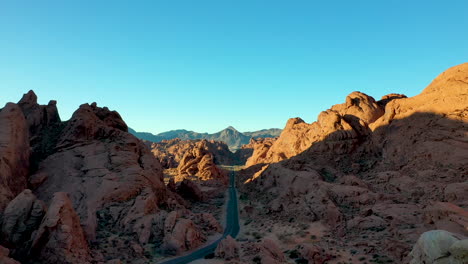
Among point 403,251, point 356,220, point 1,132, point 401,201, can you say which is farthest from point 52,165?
point 401,201

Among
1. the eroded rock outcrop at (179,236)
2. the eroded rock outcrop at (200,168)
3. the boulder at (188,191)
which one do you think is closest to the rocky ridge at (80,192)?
the eroded rock outcrop at (179,236)

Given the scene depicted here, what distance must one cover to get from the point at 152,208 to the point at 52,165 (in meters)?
20.4

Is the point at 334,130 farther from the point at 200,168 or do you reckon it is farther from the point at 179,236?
the point at 200,168

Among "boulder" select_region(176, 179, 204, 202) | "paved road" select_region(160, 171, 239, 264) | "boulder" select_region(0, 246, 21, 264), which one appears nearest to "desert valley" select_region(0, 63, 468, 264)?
"boulder" select_region(0, 246, 21, 264)

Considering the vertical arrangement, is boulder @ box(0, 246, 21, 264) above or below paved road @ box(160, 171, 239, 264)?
above

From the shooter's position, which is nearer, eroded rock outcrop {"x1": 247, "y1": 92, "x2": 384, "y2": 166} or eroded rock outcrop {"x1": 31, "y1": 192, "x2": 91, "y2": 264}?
eroded rock outcrop {"x1": 31, "y1": 192, "x2": 91, "y2": 264}

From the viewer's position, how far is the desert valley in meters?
31.0

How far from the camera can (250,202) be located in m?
74.2

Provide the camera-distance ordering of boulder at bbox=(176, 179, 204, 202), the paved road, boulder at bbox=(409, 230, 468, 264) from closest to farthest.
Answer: boulder at bbox=(409, 230, 468, 264)
the paved road
boulder at bbox=(176, 179, 204, 202)

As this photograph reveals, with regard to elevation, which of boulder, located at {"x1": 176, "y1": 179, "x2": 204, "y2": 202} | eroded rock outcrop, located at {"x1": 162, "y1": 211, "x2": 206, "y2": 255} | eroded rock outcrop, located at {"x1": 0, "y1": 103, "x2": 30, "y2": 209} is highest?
eroded rock outcrop, located at {"x1": 0, "y1": 103, "x2": 30, "y2": 209}

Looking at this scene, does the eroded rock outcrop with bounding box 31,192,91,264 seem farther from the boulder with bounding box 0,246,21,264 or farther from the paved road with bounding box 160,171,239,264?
the paved road with bounding box 160,171,239,264

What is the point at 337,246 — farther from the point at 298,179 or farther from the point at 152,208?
the point at 152,208

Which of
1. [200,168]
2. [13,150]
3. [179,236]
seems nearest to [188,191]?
[200,168]

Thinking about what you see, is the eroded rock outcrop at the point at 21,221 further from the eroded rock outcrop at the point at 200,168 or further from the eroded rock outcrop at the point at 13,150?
the eroded rock outcrop at the point at 200,168
